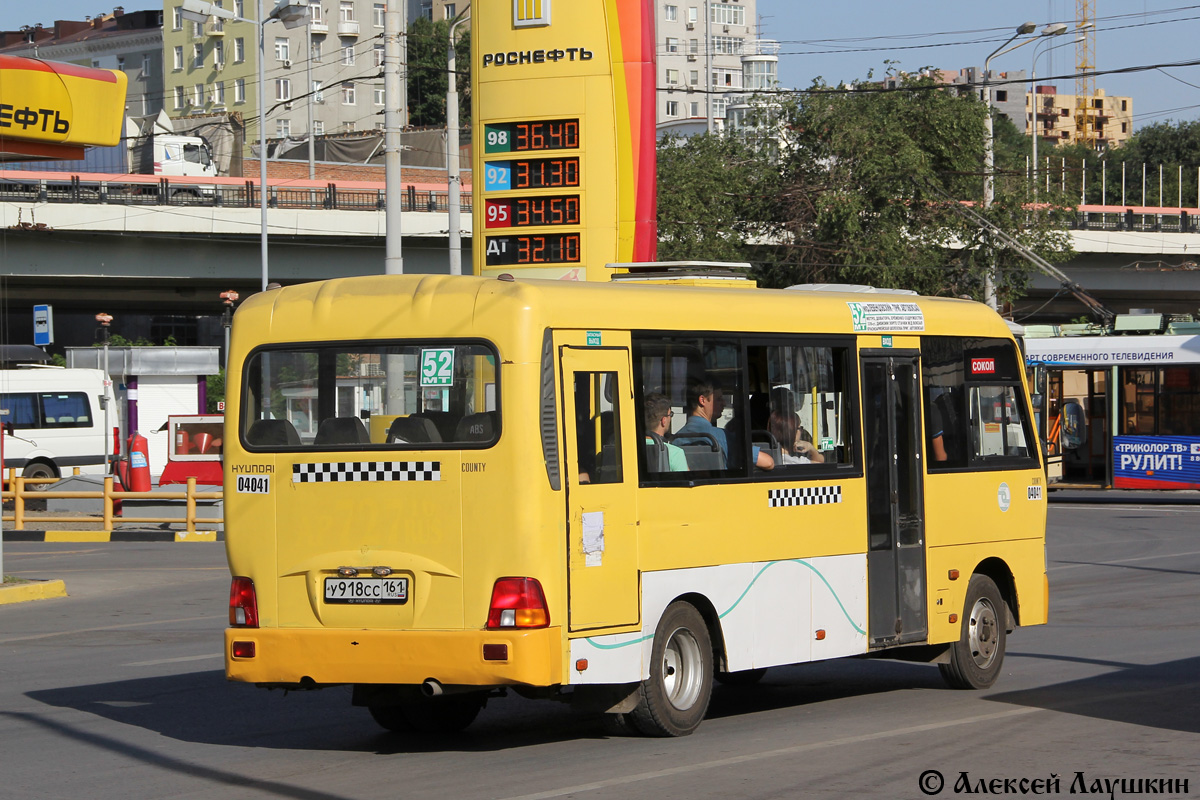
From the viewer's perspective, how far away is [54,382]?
3641 centimetres

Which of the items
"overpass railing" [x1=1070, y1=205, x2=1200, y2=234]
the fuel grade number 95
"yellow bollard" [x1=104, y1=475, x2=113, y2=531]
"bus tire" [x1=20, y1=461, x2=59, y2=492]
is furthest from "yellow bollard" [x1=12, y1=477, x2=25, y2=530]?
"overpass railing" [x1=1070, y1=205, x2=1200, y2=234]

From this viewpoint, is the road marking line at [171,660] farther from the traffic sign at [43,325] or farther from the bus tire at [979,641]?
the traffic sign at [43,325]

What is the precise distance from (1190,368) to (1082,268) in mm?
32796

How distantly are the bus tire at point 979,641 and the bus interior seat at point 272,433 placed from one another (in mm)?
4857

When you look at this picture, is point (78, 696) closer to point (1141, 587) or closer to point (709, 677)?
point (709, 677)

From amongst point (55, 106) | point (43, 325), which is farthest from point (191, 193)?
point (55, 106)

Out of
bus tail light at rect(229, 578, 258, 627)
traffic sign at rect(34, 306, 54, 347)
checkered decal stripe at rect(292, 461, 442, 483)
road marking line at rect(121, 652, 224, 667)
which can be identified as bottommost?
road marking line at rect(121, 652, 224, 667)

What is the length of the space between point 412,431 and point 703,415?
1.84m

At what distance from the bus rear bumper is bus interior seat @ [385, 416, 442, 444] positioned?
3.35 ft

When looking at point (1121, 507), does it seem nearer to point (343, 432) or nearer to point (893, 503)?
point (893, 503)

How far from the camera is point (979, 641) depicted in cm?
1099

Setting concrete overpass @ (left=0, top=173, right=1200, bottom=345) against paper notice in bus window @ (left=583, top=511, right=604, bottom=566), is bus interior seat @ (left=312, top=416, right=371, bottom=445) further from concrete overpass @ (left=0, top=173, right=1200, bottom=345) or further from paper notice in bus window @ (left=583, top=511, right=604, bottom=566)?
concrete overpass @ (left=0, top=173, right=1200, bottom=345)

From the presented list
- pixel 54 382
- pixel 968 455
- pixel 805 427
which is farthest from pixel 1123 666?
pixel 54 382

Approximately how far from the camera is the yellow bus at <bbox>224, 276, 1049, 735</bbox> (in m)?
8.09
